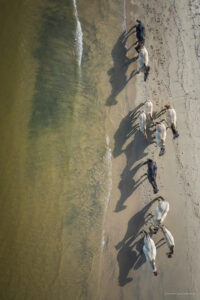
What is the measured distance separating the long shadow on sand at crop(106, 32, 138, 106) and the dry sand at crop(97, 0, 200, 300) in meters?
0.10

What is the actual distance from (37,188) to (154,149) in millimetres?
2883

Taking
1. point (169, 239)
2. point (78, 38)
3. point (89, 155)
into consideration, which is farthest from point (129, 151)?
point (78, 38)

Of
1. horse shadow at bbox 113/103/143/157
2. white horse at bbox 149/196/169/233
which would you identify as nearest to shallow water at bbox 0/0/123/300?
horse shadow at bbox 113/103/143/157

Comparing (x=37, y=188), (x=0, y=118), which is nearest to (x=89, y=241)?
(x=37, y=188)

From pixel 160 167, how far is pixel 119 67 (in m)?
2.59

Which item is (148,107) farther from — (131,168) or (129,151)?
(131,168)

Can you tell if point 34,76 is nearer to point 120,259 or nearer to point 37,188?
point 37,188

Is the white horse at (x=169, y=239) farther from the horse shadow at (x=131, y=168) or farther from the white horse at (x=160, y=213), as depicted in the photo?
the horse shadow at (x=131, y=168)

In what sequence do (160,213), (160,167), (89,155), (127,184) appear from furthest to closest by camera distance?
(160,167) < (127,184) < (89,155) < (160,213)

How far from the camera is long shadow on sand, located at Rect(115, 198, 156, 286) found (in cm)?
642

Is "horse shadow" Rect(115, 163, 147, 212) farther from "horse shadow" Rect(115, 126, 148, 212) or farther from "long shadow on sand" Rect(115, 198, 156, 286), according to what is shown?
"long shadow on sand" Rect(115, 198, 156, 286)

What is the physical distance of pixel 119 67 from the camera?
265 inches

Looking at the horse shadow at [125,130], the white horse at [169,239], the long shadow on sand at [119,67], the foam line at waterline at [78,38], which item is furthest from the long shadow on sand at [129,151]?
the foam line at waterline at [78,38]

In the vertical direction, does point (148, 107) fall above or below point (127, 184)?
above
